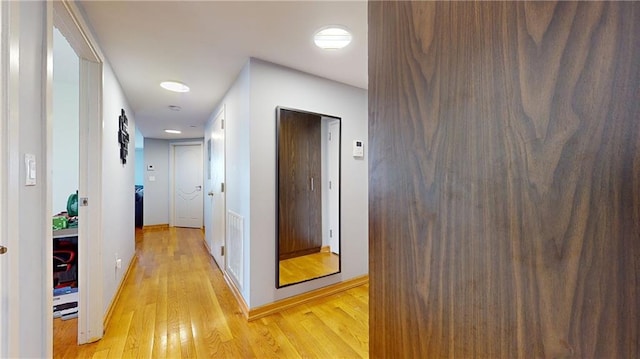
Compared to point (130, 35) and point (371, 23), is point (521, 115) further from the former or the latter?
point (130, 35)

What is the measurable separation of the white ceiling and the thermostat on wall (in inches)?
22.1

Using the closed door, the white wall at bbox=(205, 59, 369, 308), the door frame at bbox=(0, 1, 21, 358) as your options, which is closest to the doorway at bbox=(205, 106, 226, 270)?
the white wall at bbox=(205, 59, 369, 308)

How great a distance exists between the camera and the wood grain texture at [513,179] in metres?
0.32

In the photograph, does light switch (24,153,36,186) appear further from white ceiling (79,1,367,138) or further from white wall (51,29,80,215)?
white wall (51,29,80,215)

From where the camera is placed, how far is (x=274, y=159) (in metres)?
2.20

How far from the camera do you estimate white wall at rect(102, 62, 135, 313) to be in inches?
76.1

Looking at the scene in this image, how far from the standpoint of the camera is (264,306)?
210cm

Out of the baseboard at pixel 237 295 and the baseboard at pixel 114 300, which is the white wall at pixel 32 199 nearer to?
the baseboard at pixel 114 300

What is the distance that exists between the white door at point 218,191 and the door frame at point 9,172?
210 cm

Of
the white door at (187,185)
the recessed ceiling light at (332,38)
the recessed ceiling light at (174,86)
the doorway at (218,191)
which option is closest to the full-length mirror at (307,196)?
the recessed ceiling light at (332,38)

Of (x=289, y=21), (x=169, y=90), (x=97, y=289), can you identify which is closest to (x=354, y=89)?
(x=289, y=21)

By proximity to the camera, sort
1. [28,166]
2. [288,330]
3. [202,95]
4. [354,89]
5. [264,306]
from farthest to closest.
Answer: [202,95], [354,89], [264,306], [288,330], [28,166]

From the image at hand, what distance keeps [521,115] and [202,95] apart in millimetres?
A: 3131

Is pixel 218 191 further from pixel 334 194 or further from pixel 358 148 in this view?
pixel 358 148
